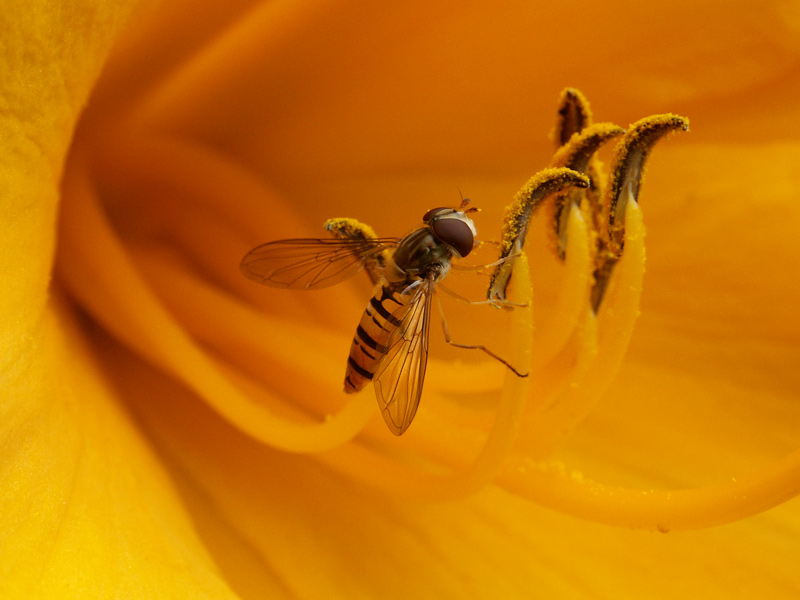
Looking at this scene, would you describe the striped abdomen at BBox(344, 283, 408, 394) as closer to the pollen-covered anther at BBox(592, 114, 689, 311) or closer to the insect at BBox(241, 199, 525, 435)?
the insect at BBox(241, 199, 525, 435)

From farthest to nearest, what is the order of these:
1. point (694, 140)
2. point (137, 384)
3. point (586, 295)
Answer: point (694, 140) → point (137, 384) → point (586, 295)

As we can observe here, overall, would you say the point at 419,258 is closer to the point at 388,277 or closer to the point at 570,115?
the point at 388,277

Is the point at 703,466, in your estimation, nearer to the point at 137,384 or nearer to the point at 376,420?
the point at 376,420

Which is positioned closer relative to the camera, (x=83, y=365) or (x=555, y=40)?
(x=83, y=365)

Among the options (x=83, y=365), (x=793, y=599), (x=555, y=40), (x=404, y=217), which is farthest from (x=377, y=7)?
(x=793, y=599)

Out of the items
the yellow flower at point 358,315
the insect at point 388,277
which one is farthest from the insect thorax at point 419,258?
the yellow flower at point 358,315

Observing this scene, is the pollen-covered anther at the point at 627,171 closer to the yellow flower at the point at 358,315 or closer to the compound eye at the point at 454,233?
the yellow flower at the point at 358,315
